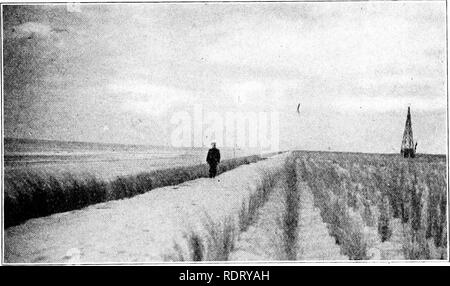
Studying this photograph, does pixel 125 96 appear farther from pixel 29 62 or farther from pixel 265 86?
pixel 265 86

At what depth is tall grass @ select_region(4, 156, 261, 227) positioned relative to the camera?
4.49m

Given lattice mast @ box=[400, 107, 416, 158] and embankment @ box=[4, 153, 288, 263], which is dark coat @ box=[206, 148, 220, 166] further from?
lattice mast @ box=[400, 107, 416, 158]

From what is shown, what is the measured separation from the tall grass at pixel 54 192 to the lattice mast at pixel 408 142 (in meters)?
4.20

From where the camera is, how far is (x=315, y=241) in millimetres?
4438

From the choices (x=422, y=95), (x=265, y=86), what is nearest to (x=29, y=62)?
(x=265, y=86)

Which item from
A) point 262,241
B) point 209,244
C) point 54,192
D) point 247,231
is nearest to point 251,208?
point 247,231

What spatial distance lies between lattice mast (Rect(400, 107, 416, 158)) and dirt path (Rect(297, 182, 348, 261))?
1344 millimetres

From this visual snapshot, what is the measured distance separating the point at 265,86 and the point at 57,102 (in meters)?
2.44

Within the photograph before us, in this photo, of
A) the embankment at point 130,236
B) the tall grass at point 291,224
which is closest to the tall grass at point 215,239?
the embankment at point 130,236

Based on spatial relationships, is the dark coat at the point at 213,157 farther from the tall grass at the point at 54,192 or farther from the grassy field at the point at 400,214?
the grassy field at the point at 400,214

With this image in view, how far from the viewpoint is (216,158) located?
6773mm

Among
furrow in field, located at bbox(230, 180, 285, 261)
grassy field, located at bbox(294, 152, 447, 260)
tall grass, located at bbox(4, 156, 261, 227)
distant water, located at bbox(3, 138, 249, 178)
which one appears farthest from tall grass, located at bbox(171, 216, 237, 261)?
tall grass, located at bbox(4, 156, 261, 227)

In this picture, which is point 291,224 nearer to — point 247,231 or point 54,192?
point 247,231

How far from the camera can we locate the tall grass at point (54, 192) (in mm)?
4488
